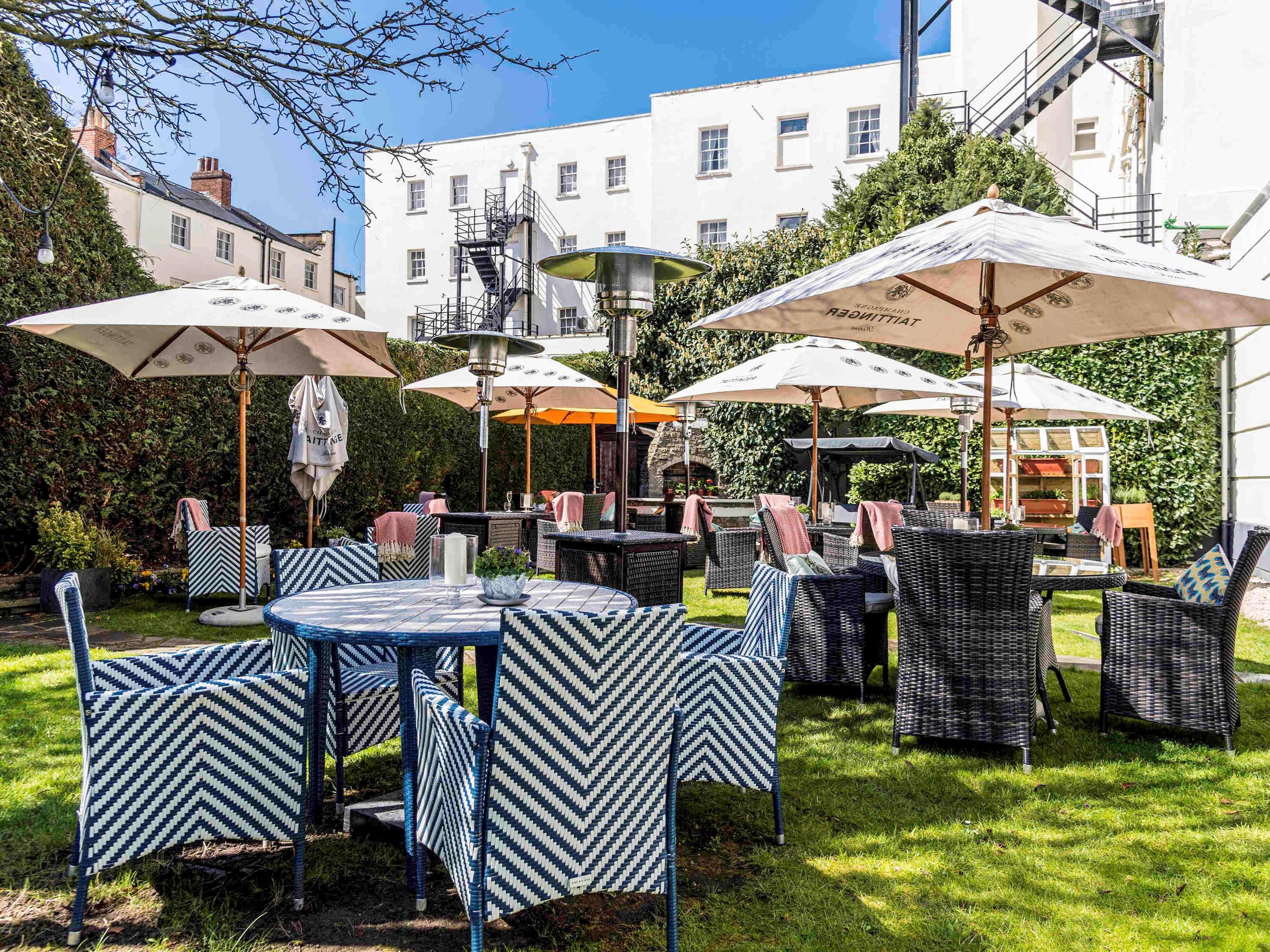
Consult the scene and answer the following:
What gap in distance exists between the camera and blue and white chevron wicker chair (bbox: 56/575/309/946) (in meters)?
2.34

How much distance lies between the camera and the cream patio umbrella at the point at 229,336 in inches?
204

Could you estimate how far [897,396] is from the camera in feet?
31.6

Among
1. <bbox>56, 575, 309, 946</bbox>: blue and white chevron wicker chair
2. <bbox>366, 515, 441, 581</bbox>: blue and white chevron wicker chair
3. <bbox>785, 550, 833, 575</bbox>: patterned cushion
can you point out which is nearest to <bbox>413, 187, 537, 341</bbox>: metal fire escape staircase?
<bbox>366, 515, 441, 581</bbox>: blue and white chevron wicker chair

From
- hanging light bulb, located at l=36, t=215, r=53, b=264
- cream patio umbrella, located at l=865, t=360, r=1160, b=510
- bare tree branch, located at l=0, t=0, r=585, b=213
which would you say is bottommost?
cream patio umbrella, located at l=865, t=360, r=1160, b=510

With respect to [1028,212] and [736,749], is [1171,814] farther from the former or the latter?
[1028,212]

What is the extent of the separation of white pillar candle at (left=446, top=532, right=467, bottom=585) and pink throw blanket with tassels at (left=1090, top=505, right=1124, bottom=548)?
865 cm

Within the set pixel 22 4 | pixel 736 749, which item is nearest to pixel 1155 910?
pixel 736 749

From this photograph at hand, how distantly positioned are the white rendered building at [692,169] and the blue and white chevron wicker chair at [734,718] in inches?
627

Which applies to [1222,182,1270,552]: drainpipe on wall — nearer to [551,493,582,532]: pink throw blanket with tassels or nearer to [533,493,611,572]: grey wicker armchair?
[533,493,611,572]: grey wicker armchair

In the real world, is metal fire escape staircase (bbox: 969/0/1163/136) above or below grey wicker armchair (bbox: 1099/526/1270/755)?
above

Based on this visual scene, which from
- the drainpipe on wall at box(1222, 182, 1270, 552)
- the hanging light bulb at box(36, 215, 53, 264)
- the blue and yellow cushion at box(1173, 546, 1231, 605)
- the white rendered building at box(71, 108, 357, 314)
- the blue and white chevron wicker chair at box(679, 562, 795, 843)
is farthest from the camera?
the white rendered building at box(71, 108, 357, 314)

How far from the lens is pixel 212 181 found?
27562 mm

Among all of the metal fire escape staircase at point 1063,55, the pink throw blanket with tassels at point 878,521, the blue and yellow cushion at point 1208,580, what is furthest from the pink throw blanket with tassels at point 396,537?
the metal fire escape staircase at point 1063,55

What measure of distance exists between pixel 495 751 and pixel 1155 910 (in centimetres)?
218
